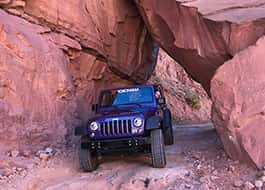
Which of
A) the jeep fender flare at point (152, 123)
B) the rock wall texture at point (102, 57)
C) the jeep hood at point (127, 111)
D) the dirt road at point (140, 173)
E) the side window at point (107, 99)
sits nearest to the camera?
the dirt road at point (140, 173)

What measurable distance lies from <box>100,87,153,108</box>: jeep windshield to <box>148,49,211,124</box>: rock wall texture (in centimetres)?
1265

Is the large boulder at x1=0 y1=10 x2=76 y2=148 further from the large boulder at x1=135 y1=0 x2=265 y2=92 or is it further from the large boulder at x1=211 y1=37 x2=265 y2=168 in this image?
the large boulder at x1=211 y1=37 x2=265 y2=168

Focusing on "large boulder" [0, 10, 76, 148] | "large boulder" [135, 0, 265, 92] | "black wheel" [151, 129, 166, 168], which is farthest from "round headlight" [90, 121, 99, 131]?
"large boulder" [135, 0, 265, 92]

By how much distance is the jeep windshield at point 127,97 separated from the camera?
10.2 meters

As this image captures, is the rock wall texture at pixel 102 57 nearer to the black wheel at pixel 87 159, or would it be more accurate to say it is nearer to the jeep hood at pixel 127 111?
the jeep hood at pixel 127 111

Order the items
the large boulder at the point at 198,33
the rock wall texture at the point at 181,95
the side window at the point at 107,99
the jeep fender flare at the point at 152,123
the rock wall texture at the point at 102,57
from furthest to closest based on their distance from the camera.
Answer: the rock wall texture at the point at 181,95 < the side window at the point at 107,99 < the large boulder at the point at 198,33 < the jeep fender flare at the point at 152,123 < the rock wall texture at the point at 102,57

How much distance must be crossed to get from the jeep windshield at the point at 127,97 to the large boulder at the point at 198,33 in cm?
192

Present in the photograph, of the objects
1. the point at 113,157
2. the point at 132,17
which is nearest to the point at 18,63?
the point at 113,157

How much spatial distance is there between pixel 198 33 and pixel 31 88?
4731mm

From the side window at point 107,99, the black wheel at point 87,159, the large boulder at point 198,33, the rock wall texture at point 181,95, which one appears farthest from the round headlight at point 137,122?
the rock wall texture at point 181,95

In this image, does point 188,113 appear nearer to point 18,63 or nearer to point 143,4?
point 143,4

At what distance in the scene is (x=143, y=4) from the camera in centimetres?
1575

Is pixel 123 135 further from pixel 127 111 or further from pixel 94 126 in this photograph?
pixel 127 111

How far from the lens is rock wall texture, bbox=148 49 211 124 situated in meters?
25.1
